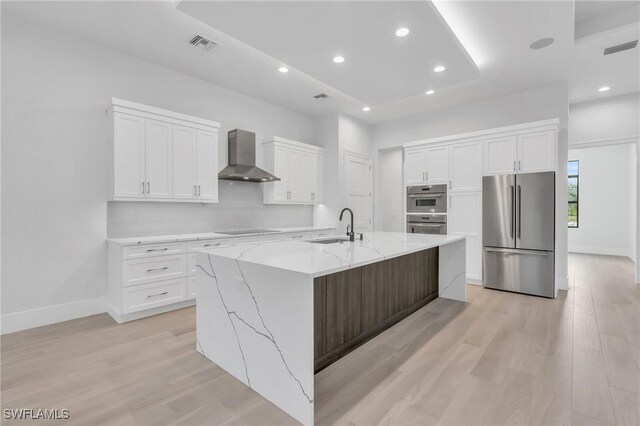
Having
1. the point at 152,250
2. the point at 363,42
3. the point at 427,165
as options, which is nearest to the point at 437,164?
the point at 427,165

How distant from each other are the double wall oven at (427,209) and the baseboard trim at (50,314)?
4592 millimetres

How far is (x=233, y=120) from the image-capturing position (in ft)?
15.8

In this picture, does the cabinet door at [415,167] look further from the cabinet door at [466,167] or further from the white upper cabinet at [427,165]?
the cabinet door at [466,167]

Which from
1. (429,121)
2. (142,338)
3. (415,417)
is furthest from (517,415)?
(429,121)

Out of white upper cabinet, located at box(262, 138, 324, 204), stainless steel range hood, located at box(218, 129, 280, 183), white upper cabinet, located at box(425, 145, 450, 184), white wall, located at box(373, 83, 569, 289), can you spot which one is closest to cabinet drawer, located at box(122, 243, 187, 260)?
stainless steel range hood, located at box(218, 129, 280, 183)

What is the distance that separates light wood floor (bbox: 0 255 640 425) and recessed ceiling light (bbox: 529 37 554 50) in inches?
119

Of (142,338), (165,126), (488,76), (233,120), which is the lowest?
(142,338)

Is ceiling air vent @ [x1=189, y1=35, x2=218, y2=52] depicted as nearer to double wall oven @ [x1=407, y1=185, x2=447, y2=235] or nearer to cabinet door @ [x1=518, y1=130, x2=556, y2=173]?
double wall oven @ [x1=407, y1=185, x2=447, y2=235]

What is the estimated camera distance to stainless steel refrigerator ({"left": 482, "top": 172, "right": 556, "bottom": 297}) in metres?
4.02

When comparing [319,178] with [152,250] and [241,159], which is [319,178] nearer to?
[241,159]

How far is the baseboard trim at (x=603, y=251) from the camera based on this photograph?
726cm

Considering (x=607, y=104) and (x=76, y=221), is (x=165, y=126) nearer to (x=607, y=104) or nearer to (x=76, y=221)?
(x=76, y=221)

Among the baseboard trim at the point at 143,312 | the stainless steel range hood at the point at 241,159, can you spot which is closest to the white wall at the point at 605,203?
the stainless steel range hood at the point at 241,159

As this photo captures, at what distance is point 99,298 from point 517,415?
4.02 m
